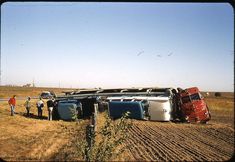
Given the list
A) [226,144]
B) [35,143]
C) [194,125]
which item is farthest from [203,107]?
[35,143]

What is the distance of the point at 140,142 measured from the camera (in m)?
15.1

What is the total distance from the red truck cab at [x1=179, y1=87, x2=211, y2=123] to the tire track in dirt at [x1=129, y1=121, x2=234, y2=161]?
3.80 ft

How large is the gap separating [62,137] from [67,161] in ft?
17.8

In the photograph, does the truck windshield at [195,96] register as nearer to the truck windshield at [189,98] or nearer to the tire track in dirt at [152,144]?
the truck windshield at [189,98]

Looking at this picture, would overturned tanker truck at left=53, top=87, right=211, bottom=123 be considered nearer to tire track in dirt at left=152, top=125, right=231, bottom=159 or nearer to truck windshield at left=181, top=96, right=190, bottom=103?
truck windshield at left=181, top=96, right=190, bottom=103

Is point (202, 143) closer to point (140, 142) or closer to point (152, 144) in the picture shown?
point (152, 144)

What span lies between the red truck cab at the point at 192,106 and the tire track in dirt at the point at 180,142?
45.6 inches

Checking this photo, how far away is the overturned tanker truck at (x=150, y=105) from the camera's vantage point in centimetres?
2206

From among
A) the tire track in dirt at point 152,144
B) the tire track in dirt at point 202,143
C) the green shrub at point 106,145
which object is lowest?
the tire track in dirt at point 202,143

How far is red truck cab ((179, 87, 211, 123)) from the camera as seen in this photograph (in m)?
22.8

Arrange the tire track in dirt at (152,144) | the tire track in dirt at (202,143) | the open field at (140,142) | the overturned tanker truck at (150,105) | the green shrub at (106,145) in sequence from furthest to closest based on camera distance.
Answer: the overturned tanker truck at (150,105) → the tire track in dirt at (202,143) → the tire track in dirt at (152,144) → the open field at (140,142) → the green shrub at (106,145)

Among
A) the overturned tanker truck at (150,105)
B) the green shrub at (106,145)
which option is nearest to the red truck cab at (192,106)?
the overturned tanker truck at (150,105)

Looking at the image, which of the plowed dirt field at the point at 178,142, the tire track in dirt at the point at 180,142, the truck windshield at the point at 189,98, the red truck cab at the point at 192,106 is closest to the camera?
the plowed dirt field at the point at 178,142

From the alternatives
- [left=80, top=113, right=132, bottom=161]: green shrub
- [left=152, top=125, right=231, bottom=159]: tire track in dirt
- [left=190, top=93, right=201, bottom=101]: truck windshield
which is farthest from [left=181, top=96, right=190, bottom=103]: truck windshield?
[left=80, top=113, right=132, bottom=161]: green shrub
